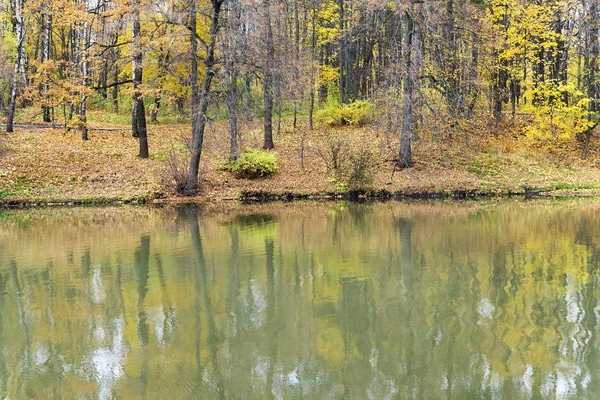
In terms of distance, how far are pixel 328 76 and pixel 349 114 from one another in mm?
4654

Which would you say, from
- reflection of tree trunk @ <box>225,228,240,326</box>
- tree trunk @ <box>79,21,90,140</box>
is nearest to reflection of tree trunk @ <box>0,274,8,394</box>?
reflection of tree trunk @ <box>225,228,240,326</box>

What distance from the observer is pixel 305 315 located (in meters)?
6.81

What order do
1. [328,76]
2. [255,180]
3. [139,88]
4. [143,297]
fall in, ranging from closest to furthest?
[143,297] → [139,88] → [255,180] → [328,76]

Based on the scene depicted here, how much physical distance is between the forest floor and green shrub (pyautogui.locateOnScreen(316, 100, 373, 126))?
6.76ft

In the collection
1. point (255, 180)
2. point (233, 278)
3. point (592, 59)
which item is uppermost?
point (592, 59)

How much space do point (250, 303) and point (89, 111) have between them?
104ft

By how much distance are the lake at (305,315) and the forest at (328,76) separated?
9.23 meters

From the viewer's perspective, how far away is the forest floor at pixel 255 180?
21125 millimetres

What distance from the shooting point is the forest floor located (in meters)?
21.1

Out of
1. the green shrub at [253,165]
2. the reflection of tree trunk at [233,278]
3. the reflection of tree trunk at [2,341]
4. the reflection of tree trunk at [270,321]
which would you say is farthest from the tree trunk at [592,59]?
the reflection of tree trunk at [2,341]

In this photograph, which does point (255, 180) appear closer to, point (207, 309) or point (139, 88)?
point (139, 88)

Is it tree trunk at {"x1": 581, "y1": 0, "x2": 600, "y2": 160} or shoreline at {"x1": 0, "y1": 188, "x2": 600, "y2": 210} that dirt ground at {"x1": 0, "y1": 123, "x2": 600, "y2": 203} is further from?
tree trunk at {"x1": 581, "y1": 0, "x2": 600, "y2": 160}

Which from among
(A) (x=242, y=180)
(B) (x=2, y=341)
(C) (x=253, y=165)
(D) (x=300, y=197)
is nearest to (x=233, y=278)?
(B) (x=2, y=341)

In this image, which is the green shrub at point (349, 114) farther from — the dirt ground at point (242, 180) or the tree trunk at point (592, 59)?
the tree trunk at point (592, 59)
